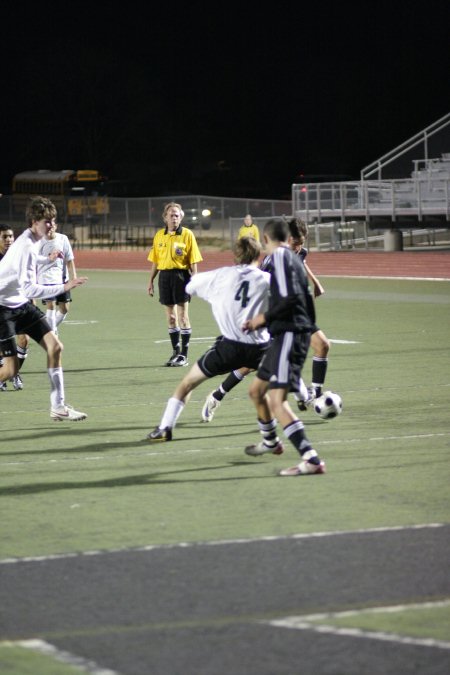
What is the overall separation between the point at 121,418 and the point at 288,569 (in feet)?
18.3

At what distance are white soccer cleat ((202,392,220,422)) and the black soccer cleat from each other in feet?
3.22

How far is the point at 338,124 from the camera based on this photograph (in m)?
97.2

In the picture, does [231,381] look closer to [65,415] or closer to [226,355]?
[226,355]

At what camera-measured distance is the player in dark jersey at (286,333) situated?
8828mm

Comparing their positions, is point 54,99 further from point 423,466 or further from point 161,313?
point 423,466

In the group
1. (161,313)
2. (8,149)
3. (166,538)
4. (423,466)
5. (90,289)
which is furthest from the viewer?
(8,149)

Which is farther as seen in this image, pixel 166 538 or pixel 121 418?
pixel 121 418

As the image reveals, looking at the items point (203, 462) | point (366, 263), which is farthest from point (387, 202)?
point (203, 462)

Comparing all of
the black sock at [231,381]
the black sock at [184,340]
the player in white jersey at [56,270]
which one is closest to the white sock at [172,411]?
the black sock at [231,381]

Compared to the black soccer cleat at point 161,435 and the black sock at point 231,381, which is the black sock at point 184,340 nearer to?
the black sock at point 231,381

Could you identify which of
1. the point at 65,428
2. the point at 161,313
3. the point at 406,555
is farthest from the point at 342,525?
the point at 161,313

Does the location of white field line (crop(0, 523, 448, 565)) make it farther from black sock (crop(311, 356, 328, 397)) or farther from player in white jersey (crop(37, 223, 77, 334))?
player in white jersey (crop(37, 223, 77, 334))

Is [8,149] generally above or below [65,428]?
above

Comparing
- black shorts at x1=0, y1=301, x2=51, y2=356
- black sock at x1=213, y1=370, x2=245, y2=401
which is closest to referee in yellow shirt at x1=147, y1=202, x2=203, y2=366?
black shorts at x1=0, y1=301, x2=51, y2=356
